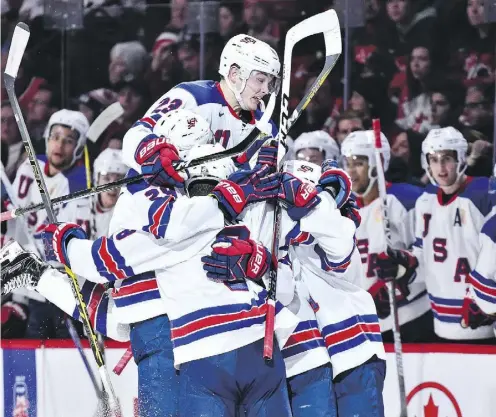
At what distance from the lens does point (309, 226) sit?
3.17 m

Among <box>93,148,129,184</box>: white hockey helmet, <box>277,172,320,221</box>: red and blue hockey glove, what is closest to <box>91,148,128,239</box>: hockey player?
<box>93,148,129,184</box>: white hockey helmet

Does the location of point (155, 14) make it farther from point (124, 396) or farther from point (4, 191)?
point (124, 396)

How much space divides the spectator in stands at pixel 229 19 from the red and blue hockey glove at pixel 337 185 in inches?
55.5

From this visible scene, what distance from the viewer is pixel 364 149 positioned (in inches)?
178

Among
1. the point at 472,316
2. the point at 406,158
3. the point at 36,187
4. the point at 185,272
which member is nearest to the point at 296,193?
the point at 185,272

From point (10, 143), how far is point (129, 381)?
3.78 feet

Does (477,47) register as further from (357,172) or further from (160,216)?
(160,216)

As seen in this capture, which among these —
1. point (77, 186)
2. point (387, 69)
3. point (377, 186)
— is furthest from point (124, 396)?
point (387, 69)

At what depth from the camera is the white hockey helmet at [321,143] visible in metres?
4.53

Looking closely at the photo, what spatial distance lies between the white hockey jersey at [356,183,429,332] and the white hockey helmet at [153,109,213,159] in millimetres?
1413

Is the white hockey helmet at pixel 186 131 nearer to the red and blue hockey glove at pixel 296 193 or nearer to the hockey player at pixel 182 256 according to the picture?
the hockey player at pixel 182 256

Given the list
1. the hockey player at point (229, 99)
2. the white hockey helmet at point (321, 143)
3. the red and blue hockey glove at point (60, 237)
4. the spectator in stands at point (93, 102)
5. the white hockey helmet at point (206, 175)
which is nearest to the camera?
the white hockey helmet at point (206, 175)

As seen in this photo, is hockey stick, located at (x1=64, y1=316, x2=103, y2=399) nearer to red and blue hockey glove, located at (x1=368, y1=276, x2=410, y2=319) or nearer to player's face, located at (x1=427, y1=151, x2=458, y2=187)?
red and blue hockey glove, located at (x1=368, y1=276, x2=410, y2=319)

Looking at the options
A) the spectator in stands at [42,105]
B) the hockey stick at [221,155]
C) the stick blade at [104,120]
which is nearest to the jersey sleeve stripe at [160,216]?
the hockey stick at [221,155]
